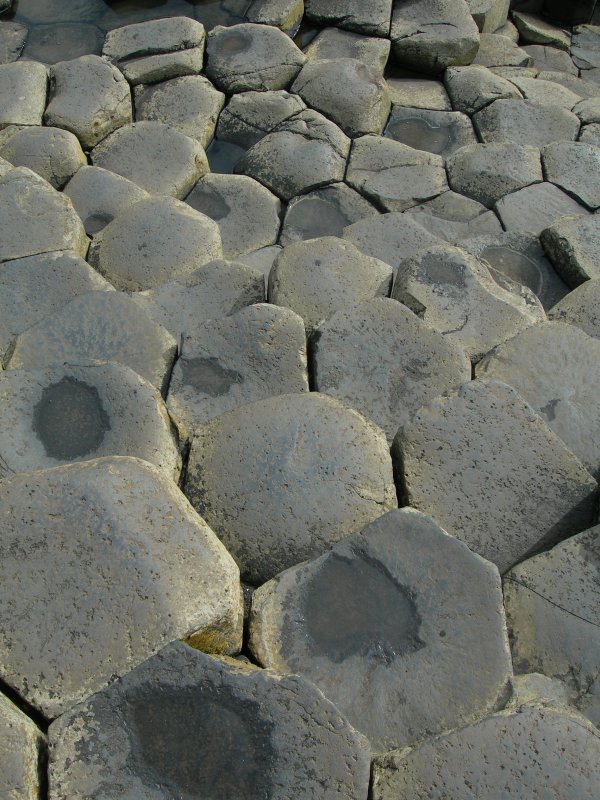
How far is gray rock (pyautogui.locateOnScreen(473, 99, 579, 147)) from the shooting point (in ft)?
13.9

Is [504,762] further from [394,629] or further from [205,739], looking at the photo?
[205,739]

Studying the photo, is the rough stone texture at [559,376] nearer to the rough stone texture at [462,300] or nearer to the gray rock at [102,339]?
the rough stone texture at [462,300]

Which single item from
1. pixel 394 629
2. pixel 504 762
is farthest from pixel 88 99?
pixel 504 762

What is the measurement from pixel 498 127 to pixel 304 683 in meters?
3.63

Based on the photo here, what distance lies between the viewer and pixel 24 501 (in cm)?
180

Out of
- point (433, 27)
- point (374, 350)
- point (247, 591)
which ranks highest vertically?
point (433, 27)

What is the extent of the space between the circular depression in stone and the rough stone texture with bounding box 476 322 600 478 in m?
1.27

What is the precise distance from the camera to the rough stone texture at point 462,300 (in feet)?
9.12

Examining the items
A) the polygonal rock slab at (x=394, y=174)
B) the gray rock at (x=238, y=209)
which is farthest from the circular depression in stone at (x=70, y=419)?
the polygonal rock slab at (x=394, y=174)

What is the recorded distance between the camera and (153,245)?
123 inches

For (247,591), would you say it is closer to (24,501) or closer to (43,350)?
(24,501)

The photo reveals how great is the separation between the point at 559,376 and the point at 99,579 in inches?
64.0

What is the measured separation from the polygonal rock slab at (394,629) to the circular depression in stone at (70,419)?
0.68m

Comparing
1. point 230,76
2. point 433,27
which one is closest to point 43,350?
point 230,76
